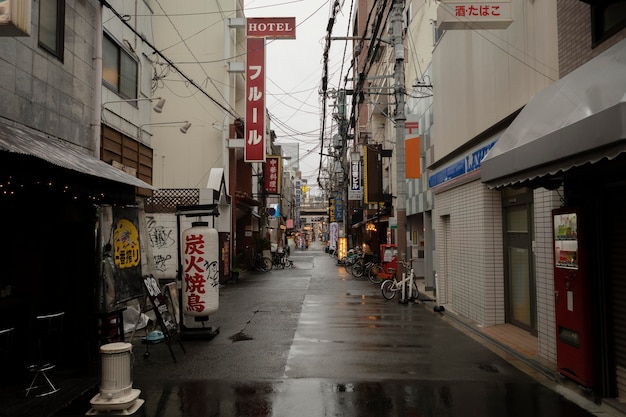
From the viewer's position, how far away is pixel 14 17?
5.02 metres

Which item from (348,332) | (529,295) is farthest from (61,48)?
(529,295)

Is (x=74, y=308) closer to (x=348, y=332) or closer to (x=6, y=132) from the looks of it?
(x=6, y=132)

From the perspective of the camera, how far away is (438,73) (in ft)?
48.6

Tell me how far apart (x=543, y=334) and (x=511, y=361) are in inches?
30.9

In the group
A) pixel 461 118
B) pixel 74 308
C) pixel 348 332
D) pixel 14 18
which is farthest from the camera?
pixel 461 118

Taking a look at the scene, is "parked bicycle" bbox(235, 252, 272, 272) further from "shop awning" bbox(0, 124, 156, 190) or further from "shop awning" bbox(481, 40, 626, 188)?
"shop awning" bbox(481, 40, 626, 188)

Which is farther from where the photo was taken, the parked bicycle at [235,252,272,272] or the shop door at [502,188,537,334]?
the parked bicycle at [235,252,272,272]

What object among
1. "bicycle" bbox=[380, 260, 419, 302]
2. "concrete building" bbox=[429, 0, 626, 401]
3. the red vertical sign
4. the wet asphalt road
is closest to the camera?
"concrete building" bbox=[429, 0, 626, 401]

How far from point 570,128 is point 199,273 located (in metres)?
7.60

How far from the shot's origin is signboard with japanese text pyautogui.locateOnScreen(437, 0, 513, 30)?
8.26 metres

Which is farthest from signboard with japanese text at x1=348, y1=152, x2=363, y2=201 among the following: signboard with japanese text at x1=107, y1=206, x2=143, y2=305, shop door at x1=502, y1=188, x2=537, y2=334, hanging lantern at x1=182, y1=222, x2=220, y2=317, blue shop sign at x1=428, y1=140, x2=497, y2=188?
signboard with japanese text at x1=107, y1=206, x2=143, y2=305

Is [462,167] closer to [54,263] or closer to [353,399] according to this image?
[353,399]

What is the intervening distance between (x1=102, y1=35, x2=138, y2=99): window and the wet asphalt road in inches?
249

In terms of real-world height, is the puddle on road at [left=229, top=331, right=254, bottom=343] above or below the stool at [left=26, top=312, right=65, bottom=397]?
below
